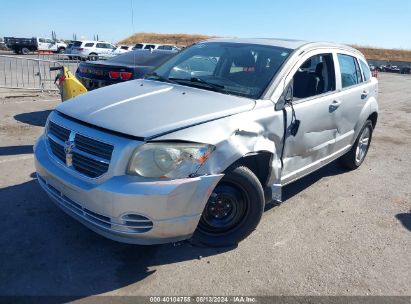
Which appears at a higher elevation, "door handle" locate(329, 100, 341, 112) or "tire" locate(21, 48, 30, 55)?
"tire" locate(21, 48, 30, 55)

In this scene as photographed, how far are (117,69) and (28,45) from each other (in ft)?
124

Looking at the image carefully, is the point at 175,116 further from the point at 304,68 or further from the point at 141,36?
the point at 141,36

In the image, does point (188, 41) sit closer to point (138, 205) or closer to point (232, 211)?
point (232, 211)

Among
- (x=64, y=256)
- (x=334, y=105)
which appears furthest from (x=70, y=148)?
(x=334, y=105)

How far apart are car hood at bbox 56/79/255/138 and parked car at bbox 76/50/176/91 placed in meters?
3.19

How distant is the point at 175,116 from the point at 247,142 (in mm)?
649

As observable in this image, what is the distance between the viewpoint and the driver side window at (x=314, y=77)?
409 centimetres

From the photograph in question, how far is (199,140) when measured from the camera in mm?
2896

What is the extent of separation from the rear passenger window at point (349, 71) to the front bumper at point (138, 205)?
9.11 ft

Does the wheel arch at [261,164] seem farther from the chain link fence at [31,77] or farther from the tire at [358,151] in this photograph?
the chain link fence at [31,77]

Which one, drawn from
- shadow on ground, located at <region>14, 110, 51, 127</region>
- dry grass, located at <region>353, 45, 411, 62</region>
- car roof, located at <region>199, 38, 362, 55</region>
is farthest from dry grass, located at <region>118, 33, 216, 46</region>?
car roof, located at <region>199, 38, 362, 55</region>

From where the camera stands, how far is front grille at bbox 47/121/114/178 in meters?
2.84

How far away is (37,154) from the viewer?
348 cm

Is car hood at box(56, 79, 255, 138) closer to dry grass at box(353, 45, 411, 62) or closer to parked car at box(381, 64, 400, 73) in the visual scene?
parked car at box(381, 64, 400, 73)
